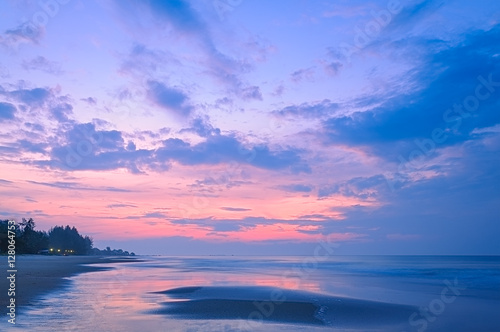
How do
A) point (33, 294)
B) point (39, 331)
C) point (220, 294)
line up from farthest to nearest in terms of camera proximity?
point (220, 294) → point (33, 294) → point (39, 331)

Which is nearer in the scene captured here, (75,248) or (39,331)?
(39,331)

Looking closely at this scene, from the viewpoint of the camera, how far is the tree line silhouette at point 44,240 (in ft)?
334

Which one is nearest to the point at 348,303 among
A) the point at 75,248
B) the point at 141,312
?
the point at 141,312

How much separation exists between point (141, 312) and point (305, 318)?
7.86 metres

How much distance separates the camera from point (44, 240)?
430ft

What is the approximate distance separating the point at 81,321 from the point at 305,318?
9.91 meters

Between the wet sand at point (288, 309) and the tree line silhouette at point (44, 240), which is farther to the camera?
the tree line silhouette at point (44, 240)

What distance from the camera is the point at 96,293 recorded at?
84.5ft

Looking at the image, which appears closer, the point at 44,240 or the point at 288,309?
the point at 288,309

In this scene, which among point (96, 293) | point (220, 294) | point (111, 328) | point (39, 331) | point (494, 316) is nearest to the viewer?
point (39, 331)

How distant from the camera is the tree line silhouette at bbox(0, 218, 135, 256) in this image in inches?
4011

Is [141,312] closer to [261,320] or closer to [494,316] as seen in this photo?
[261,320]

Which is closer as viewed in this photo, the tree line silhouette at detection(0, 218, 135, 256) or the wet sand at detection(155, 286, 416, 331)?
the wet sand at detection(155, 286, 416, 331)

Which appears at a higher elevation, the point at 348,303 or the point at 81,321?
the point at 81,321
